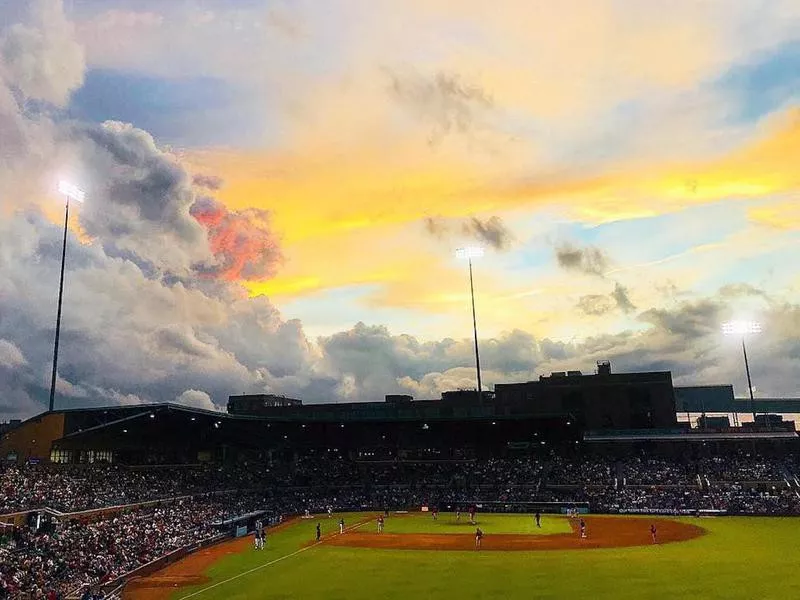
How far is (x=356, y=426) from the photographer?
261 ft

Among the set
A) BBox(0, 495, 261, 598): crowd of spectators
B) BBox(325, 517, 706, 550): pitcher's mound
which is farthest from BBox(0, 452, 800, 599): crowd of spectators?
BBox(325, 517, 706, 550): pitcher's mound

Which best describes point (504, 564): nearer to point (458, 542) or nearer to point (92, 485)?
point (458, 542)

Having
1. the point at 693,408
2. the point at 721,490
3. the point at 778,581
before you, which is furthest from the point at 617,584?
the point at 693,408

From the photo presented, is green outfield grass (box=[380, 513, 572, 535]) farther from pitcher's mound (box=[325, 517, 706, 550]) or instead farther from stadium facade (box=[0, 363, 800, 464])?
stadium facade (box=[0, 363, 800, 464])

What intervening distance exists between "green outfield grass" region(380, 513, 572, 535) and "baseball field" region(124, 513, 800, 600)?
0.18 metres

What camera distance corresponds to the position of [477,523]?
57.3m

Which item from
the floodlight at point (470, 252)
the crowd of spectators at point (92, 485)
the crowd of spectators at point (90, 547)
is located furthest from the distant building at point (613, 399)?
the crowd of spectators at point (90, 547)

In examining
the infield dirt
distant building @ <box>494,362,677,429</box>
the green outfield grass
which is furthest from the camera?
distant building @ <box>494,362,677,429</box>

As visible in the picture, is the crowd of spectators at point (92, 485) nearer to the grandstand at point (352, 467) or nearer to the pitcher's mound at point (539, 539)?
the grandstand at point (352, 467)

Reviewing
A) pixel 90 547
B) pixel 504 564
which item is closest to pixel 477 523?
pixel 504 564

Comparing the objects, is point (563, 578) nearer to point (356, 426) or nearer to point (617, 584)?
point (617, 584)

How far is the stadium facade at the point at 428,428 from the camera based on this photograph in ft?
192

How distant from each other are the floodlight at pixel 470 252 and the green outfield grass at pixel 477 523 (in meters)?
29.3

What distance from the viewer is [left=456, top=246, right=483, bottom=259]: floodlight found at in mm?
73500
